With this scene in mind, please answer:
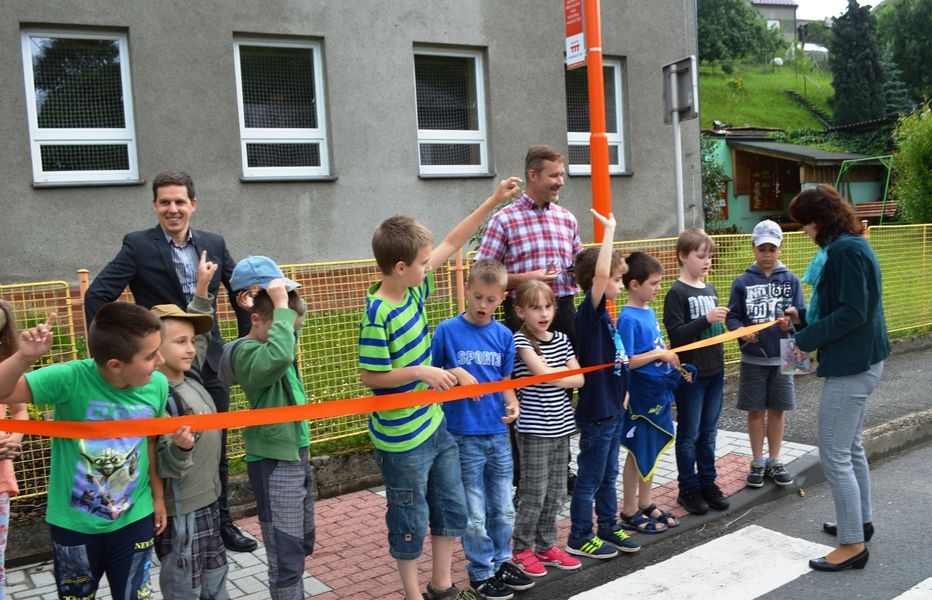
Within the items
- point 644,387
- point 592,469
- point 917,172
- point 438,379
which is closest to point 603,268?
point 644,387

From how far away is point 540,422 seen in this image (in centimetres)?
427

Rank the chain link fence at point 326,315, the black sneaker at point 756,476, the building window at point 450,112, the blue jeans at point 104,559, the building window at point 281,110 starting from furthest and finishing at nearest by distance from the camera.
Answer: the building window at point 450,112
the building window at point 281,110
the black sneaker at point 756,476
the chain link fence at point 326,315
the blue jeans at point 104,559

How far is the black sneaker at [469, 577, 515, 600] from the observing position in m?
4.03

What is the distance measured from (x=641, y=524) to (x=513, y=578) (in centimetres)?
113

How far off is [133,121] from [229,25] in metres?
1.76

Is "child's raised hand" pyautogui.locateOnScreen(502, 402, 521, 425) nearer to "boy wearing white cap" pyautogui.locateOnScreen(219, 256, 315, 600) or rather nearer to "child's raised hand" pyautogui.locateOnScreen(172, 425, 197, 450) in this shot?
"boy wearing white cap" pyautogui.locateOnScreen(219, 256, 315, 600)

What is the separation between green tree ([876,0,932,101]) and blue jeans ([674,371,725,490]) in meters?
67.6

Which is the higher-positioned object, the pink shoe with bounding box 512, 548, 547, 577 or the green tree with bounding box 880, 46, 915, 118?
the green tree with bounding box 880, 46, 915, 118

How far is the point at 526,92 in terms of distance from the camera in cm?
1259

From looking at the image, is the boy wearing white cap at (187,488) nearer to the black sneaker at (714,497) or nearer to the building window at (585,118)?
the black sneaker at (714,497)

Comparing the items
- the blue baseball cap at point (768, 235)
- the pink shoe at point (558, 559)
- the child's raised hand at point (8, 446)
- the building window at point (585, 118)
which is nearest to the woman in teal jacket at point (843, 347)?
the blue baseball cap at point (768, 235)

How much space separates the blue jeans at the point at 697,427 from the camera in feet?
16.7

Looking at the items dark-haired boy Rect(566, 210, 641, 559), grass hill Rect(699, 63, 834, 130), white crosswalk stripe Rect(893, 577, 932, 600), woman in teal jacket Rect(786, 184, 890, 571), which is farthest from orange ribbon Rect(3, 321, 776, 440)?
grass hill Rect(699, 63, 834, 130)

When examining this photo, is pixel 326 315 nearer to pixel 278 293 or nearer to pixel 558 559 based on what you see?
pixel 558 559
